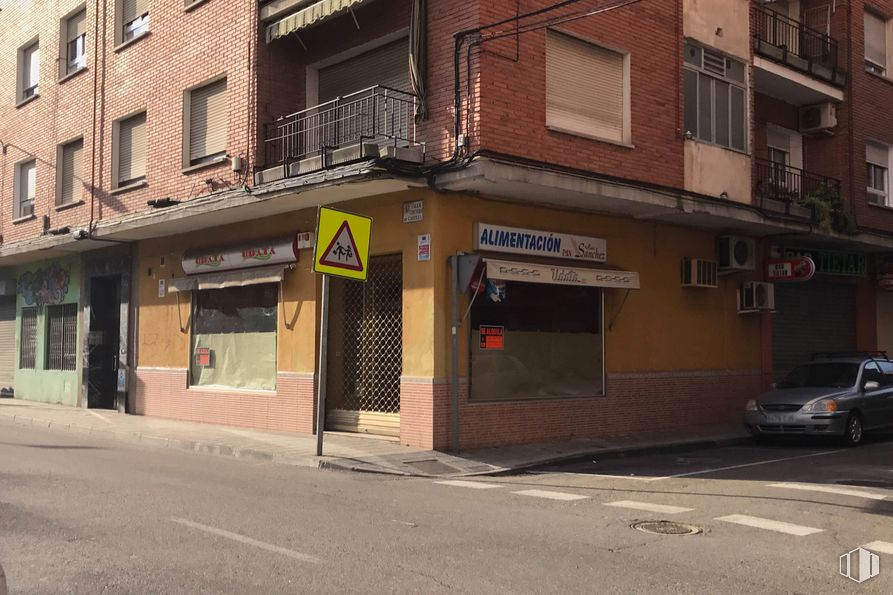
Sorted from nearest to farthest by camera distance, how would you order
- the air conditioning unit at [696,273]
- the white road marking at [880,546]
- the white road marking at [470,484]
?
1. the white road marking at [880,546]
2. the white road marking at [470,484]
3. the air conditioning unit at [696,273]

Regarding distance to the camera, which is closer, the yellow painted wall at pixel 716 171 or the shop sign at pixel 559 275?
the shop sign at pixel 559 275

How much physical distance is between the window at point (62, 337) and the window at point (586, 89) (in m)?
13.9

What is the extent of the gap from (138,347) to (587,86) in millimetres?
11307

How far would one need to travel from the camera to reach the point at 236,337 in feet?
53.0

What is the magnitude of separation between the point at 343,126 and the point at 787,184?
34.5ft

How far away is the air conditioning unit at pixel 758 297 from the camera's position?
1689cm

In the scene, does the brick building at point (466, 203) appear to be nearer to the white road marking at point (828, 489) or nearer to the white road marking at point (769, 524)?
the white road marking at point (828, 489)

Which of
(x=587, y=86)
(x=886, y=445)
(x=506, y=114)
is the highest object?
(x=587, y=86)

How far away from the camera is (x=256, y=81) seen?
14.6m

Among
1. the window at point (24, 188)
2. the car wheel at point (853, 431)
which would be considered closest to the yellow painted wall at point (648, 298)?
the car wheel at point (853, 431)

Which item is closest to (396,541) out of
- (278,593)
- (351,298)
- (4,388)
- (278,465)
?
(278,593)

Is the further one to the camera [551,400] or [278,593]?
[551,400]

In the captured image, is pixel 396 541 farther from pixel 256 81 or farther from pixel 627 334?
pixel 256 81

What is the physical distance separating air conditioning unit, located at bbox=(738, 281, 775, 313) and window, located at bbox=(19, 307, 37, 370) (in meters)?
18.0
